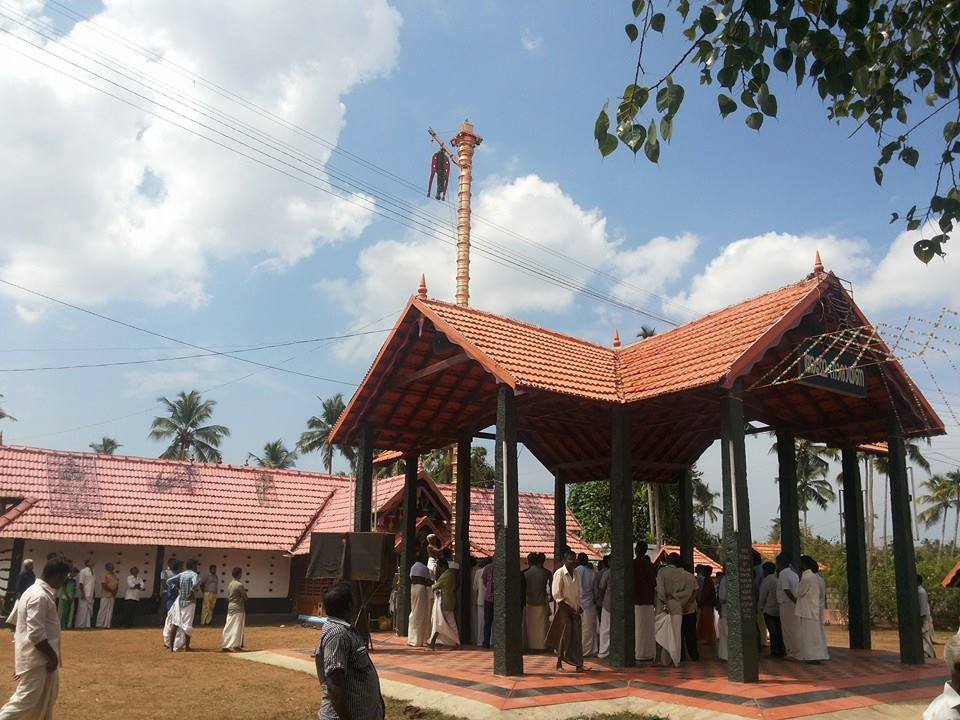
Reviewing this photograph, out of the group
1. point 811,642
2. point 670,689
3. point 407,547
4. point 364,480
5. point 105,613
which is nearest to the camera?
point 670,689

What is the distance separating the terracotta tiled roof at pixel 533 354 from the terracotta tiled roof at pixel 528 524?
1091cm

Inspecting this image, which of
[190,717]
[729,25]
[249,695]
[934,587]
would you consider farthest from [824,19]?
[934,587]

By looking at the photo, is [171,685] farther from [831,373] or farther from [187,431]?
[187,431]

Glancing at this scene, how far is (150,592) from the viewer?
2127 cm

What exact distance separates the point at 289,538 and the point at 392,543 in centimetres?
1070

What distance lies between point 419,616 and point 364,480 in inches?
103

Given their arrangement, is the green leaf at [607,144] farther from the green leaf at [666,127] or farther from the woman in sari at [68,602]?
the woman in sari at [68,602]

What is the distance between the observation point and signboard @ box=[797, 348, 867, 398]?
37.5ft

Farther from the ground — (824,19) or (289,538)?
(824,19)

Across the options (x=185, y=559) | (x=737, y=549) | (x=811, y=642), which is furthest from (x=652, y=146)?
(x=185, y=559)

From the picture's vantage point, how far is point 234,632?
14570 millimetres

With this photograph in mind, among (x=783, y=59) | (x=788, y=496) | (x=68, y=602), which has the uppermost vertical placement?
(x=783, y=59)

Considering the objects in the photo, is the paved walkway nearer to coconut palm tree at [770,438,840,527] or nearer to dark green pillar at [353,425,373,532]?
dark green pillar at [353,425,373,532]

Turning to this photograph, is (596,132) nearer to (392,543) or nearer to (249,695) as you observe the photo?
(249,695)
